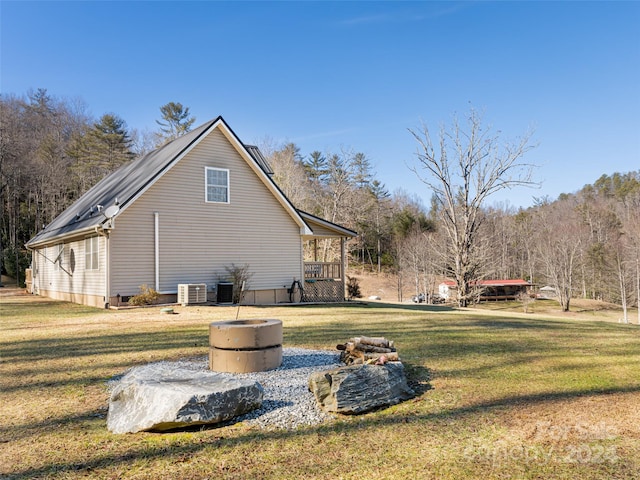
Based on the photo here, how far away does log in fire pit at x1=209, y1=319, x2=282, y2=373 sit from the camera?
5570 millimetres

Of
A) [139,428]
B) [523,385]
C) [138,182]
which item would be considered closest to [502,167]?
[138,182]

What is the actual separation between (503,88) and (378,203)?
27.6 metres

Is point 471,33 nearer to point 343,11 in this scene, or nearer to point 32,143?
point 343,11

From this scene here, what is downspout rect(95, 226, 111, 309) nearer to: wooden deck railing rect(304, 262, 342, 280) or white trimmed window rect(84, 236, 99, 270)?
white trimmed window rect(84, 236, 99, 270)

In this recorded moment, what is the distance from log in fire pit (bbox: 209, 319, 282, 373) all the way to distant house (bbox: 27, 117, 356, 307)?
8597 millimetres

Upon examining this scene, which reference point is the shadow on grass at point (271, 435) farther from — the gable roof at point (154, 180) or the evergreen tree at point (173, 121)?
the evergreen tree at point (173, 121)

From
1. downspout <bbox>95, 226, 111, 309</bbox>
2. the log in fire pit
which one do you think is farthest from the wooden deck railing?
the log in fire pit

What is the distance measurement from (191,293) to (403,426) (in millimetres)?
10818

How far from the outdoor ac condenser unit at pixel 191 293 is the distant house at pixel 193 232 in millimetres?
166

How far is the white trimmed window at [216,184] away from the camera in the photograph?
50.0 feet

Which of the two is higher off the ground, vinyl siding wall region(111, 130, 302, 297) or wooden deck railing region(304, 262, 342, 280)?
vinyl siding wall region(111, 130, 302, 297)

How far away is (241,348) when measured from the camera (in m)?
5.59

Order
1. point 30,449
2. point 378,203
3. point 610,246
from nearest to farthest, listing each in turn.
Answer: point 30,449
point 610,246
point 378,203

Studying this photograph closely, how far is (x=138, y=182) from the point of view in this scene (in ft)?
47.7
